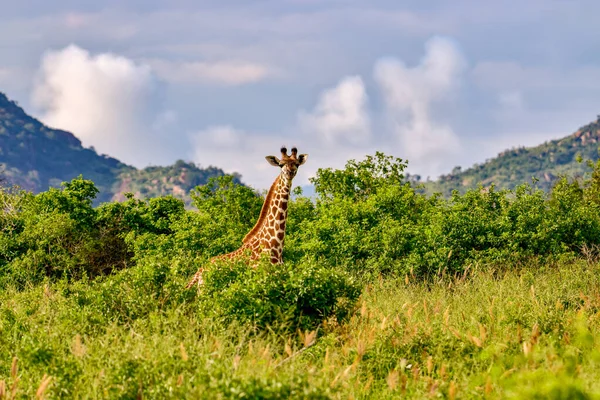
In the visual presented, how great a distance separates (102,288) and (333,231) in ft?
33.5

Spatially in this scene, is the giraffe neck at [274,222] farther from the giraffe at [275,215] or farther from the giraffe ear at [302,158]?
the giraffe ear at [302,158]

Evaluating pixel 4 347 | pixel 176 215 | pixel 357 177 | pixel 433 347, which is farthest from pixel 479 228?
pixel 4 347

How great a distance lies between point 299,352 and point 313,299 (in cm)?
296

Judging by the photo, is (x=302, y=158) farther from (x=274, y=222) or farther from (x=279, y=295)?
(x=279, y=295)

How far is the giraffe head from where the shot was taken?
14195 mm

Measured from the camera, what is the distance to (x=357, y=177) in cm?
2662

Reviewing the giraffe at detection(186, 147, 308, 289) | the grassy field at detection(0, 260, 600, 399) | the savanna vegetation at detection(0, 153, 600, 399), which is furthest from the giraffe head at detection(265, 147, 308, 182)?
the grassy field at detection(0, 260, 600, 399)

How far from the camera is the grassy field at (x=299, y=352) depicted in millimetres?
6793

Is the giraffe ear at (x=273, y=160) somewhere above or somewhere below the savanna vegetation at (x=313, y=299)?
above

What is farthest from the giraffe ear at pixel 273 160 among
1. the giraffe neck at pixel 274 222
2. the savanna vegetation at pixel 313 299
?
the savanna vegetation at pixel 313 299

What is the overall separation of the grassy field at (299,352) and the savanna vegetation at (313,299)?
3 cm

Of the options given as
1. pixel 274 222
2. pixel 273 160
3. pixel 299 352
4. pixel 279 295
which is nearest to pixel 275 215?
pixel 274 222

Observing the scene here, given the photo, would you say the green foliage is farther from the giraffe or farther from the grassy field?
the giraffe

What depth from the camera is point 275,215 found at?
14617 mm
